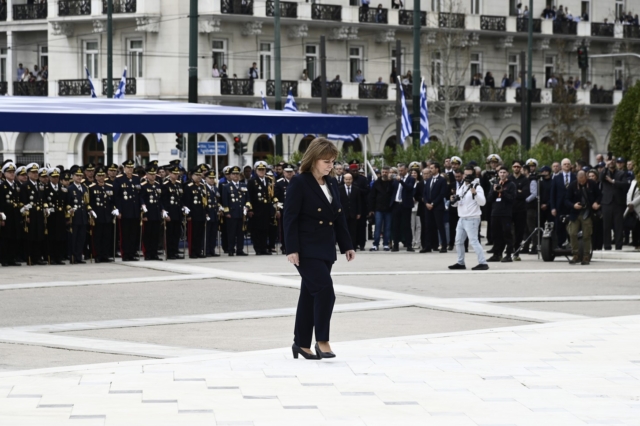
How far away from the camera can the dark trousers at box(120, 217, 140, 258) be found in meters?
24.7

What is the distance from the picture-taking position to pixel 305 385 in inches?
392

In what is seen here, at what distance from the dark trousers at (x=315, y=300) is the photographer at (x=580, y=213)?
514 inches

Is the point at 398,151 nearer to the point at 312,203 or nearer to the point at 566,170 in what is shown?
the point at 566,170

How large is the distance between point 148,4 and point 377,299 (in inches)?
1579

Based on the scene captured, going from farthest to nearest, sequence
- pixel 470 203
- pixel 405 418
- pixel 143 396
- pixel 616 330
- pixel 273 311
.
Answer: pixel 470 203, pixel 273 311, pixel 616 330, pixel 143 396, pixel 405 418

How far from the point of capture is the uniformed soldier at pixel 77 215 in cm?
2412

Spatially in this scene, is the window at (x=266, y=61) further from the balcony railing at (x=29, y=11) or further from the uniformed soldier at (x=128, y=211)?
the uniformed soldier at (x=128, y=211)

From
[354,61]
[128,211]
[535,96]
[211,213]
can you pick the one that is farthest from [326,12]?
[128,211]

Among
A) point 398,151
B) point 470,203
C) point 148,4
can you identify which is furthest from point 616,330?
point 148,4

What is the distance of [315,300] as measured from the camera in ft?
37.2

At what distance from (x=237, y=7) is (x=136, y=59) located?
479cm

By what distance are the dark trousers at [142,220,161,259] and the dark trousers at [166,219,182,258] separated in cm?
34

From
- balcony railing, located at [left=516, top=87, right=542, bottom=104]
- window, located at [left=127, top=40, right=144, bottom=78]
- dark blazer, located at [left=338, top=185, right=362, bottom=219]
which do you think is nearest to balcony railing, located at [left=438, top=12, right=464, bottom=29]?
balcony railing, located at [left=516, top=87, right=542, bottom=104]

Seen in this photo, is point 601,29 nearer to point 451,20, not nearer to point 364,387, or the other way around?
point 451,20
